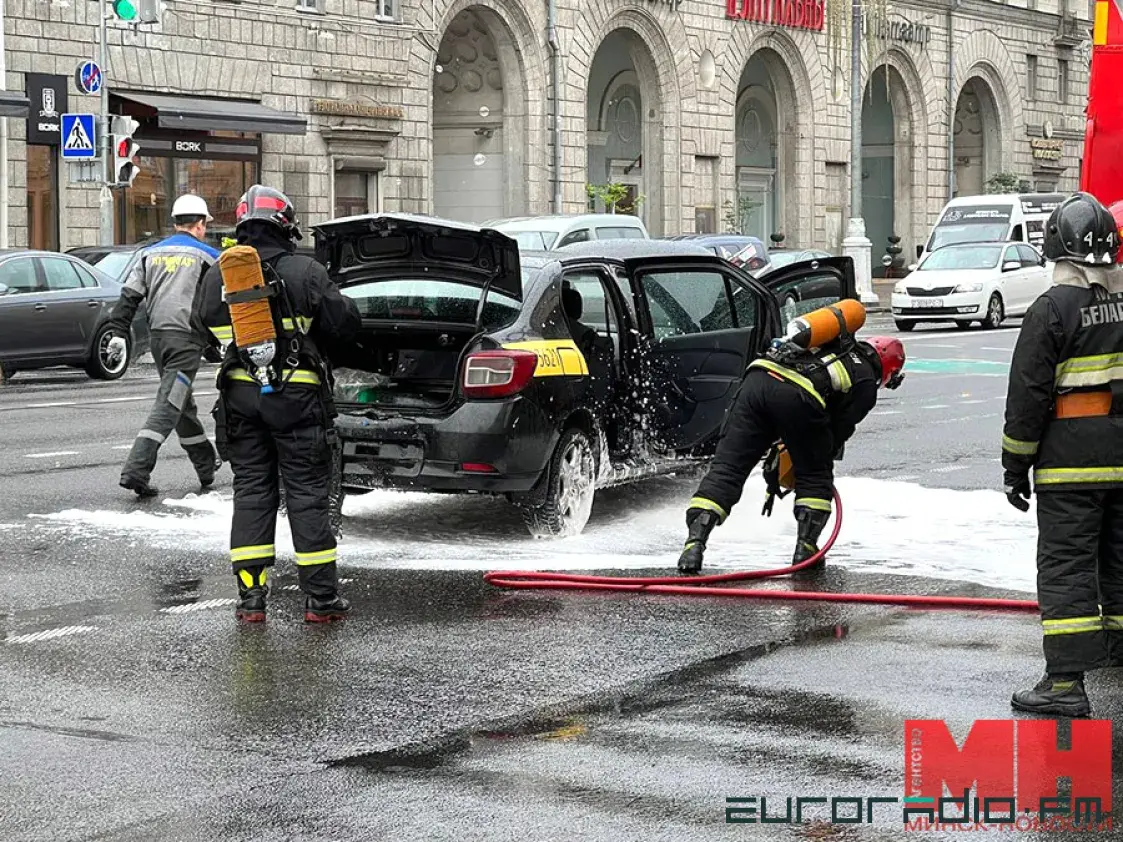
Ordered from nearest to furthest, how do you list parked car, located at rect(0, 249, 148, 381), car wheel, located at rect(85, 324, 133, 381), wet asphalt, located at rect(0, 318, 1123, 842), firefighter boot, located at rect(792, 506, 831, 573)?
wet asphalt, located at rect(0, 318, 1123, 842) → firefighter boot, located at rect(792, 506, 831, 573) → parked car, located at rect(0, 249, 148, 381) → car wheel, located at rect(85, 324, 133, 381)

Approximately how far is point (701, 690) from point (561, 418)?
139 inches

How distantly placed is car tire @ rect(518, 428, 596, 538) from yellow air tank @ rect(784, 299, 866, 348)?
153cm

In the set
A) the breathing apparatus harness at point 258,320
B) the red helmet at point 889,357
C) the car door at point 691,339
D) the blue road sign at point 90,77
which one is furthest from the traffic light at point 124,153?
the breathing apparatus harness at point 258,320

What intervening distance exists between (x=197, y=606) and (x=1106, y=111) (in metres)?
5.63

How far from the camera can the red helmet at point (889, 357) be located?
32.0 ft

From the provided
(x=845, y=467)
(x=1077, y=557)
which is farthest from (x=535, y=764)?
(x=845, y=467)

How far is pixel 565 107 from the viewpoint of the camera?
40.6 meters

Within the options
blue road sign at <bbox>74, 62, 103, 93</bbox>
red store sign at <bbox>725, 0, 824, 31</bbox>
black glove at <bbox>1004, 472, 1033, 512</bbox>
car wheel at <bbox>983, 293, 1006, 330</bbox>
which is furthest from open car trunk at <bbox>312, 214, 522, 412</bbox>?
red store sign at <bbox>725, 0, 824, 31</bbox>

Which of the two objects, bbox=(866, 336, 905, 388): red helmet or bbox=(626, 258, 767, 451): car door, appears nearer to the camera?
bbox=(866, 336, 905, 388): red helmet

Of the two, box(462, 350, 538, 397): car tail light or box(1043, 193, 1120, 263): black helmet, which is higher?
box(1043, 193, 1120, 263): black helmet

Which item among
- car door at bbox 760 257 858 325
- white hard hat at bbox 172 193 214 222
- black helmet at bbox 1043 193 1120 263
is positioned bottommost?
car door at bbox 760 257 858 325

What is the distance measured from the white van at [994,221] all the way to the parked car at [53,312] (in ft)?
64.6

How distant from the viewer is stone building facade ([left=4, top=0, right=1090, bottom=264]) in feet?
104

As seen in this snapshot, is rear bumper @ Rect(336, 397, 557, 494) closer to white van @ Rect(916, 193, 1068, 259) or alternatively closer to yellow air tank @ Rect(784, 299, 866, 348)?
yellow air tank @ Rect(784, 299, 866, 348)
